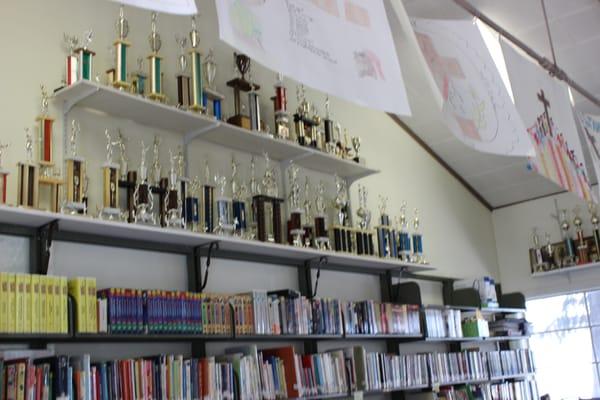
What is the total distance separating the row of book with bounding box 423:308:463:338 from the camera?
520 cm

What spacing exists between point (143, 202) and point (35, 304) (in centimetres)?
89

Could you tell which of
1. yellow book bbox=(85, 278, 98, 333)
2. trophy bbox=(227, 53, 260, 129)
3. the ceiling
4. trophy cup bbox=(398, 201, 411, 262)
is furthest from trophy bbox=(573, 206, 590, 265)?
yellow book bbox=(85, 278, 98, 333)

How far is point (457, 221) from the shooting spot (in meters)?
6.59

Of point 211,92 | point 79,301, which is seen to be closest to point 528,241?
point 211,92

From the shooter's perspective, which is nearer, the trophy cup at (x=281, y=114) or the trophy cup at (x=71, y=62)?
the trophy cup at (x=71, y=62)

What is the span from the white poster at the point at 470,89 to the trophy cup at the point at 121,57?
1.49 m

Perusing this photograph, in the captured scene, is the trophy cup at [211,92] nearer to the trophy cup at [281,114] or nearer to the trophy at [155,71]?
the trophy at [155,71]

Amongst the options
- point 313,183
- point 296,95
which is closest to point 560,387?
point 313,183

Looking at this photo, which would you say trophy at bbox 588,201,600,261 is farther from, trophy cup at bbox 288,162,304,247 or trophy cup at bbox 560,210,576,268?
trophy cup at bbox 288,162,304,247

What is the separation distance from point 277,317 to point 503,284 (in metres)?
3.86

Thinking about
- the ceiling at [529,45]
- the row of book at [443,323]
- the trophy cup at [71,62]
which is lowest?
the row of book at [443,323]

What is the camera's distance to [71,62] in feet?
11.1

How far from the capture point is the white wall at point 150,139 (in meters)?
3.25

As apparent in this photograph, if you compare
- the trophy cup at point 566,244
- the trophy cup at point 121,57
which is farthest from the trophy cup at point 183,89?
the trophy cup at point 566,244
